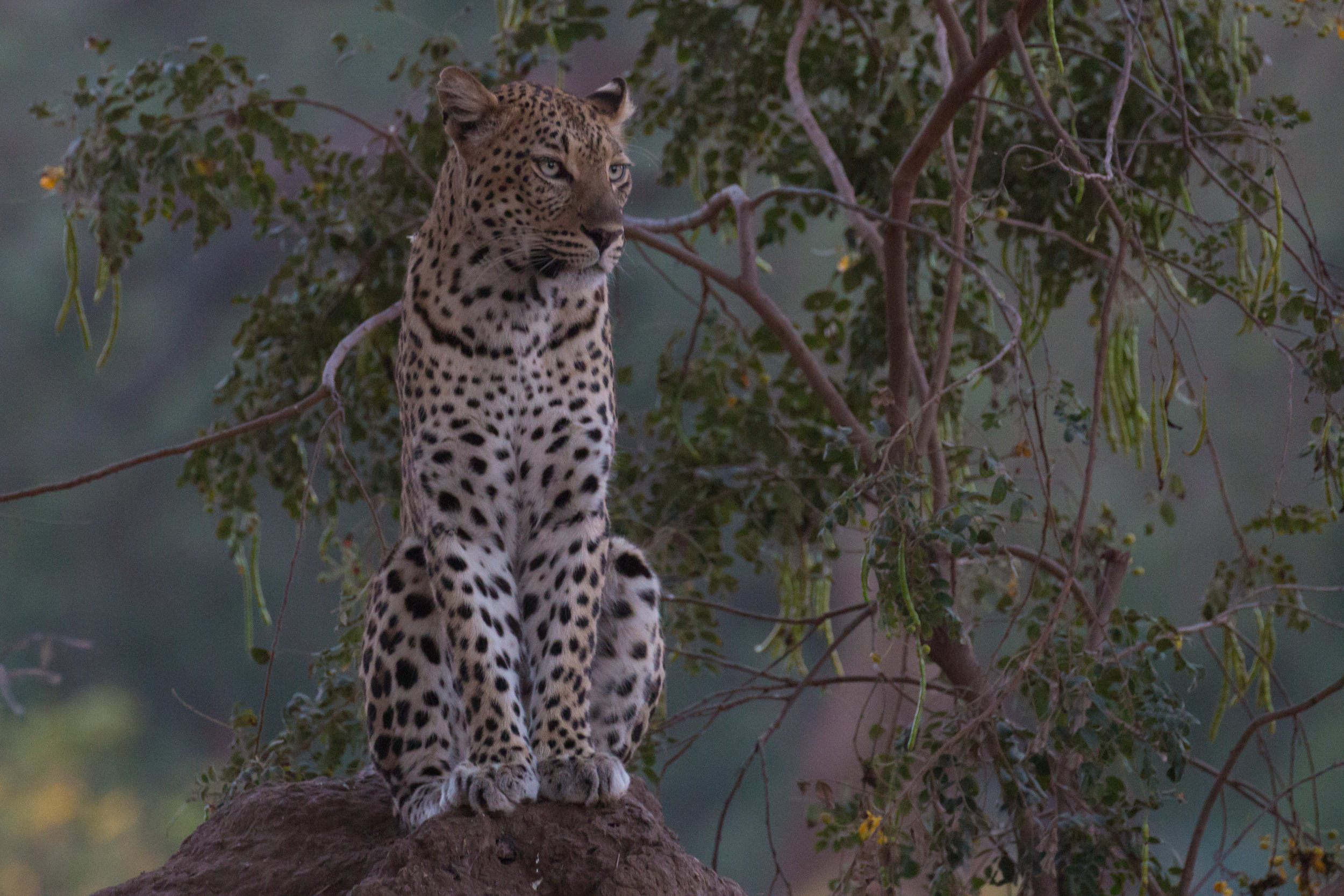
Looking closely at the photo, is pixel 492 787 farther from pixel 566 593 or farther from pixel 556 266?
pixel 556 266

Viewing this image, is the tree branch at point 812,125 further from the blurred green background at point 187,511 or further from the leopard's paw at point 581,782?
the blurred green background at point 187,511

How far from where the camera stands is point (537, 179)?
304cm

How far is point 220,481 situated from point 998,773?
9.16 feet

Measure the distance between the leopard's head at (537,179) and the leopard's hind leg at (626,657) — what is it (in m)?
0.71

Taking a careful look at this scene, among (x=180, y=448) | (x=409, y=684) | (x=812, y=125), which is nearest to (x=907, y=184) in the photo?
(x=812, y=125)

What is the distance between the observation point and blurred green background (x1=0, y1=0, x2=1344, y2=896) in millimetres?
8844

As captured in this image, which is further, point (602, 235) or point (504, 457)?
point (504, 457)

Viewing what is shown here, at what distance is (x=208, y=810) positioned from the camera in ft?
11.3

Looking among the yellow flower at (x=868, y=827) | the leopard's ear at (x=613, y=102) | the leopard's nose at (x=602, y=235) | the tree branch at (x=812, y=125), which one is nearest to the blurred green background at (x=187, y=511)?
Answer: the tree branch at (x=812, y=125)

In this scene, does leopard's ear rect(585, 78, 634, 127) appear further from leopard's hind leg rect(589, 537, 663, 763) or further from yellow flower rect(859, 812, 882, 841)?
yellow flower rect(859, 812, 882, 841)

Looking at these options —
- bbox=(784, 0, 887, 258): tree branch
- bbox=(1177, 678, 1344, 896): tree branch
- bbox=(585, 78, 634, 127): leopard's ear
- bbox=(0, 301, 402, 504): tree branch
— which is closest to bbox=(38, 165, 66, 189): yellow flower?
bbox=(0, 301, 402, 504): tree branch

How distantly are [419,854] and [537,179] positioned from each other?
141 centimetres

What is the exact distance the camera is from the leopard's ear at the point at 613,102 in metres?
3.29

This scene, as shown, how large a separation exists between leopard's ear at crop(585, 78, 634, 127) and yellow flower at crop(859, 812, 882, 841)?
1727mm
